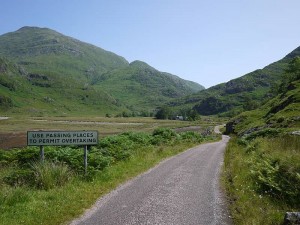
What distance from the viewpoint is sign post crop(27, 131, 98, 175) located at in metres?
15.8

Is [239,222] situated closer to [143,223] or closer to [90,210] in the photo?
[143,223]

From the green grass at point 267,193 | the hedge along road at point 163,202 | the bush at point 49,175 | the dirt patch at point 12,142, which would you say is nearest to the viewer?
the green grass at point 267,193

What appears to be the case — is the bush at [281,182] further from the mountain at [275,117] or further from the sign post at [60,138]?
the mountain at [275,117]

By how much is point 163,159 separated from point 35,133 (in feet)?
40.8

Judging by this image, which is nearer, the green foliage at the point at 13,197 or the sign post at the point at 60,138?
the green foliage at the point at 13,197

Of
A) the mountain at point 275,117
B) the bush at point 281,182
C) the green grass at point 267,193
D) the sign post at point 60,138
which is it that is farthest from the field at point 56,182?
the mountain at point 275,117

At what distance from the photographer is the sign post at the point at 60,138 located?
1578cm

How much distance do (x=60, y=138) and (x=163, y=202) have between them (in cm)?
617

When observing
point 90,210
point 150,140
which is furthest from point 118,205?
point 150,140

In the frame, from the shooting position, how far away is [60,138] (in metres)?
16.2

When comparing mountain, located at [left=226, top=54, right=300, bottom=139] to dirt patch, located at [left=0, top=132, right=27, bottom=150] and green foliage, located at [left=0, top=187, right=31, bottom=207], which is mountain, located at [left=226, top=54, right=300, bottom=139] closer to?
green foliage, located at [left=0, top=187, right=31, bottom=207]

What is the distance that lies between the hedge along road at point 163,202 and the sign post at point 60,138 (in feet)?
9.09

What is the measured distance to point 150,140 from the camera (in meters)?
37.4

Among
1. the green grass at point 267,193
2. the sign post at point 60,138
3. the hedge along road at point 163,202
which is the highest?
the sign post at point 60,138
